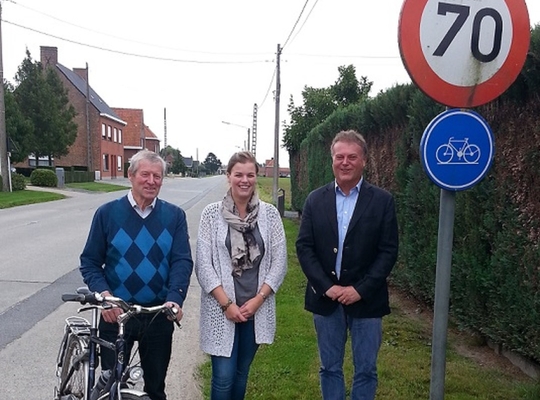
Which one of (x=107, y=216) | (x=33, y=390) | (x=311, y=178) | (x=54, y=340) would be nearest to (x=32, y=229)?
(x=311, y=178)

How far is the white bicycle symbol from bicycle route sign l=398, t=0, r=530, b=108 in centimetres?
20

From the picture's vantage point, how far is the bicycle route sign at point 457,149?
109 inches

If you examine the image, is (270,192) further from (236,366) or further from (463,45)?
(463,45)

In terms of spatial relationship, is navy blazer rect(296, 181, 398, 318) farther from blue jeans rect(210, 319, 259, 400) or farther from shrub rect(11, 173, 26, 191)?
shrub rect(11, 173, 26, 191)

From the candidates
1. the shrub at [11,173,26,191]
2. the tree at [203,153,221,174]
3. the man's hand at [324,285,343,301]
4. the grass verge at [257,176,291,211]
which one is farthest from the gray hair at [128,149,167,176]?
the tree at [203,153,221,174]

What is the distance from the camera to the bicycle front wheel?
3.18m

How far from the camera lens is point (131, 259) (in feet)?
10.0

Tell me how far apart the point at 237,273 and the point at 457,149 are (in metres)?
1.43

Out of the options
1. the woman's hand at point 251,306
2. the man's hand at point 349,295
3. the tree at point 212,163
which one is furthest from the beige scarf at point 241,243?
the tree at point 212,163

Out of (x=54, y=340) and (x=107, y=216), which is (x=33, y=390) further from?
(x=107, y=216)

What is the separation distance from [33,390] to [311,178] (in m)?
11.1

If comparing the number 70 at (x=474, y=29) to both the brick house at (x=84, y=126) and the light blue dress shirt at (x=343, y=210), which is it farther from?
the brick house at (x=84, y=126)

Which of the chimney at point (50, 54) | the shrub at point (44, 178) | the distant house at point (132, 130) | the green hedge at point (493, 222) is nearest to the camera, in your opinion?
the green hedge at point (493, 222)

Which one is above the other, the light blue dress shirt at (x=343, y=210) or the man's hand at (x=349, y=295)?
the light blue dress shirt at (x=343, y=210)
